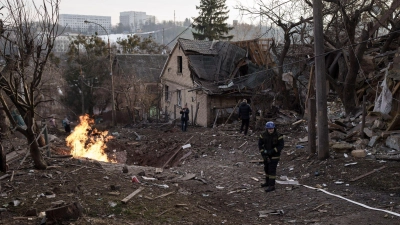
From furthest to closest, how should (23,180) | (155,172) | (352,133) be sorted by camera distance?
(352,133) → (155,172) → (23,180)

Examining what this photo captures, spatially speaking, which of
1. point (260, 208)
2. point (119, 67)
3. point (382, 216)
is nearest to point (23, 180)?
point (260, 208)

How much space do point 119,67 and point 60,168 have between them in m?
34.4

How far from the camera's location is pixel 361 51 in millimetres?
14398

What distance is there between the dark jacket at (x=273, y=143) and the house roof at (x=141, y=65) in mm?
34767

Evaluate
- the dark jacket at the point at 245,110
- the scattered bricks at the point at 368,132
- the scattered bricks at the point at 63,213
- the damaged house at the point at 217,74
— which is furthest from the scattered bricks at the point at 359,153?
the damaged house at the point at 217,74

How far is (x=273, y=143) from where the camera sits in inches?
383

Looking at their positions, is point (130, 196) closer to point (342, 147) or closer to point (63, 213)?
point (63, 213)

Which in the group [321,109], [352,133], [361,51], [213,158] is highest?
[361,51]

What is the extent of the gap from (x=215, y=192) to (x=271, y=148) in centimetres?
202

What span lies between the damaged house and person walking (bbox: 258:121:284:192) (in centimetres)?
1495

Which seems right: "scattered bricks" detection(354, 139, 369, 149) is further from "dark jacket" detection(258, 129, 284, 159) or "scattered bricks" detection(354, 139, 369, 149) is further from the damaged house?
the damaged house

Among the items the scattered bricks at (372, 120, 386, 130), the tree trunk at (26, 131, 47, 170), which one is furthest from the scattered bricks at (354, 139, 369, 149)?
the tree trunk at (26, 131, 47, 170)

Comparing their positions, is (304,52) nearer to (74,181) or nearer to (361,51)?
(361,51)

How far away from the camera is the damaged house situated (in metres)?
25.9
